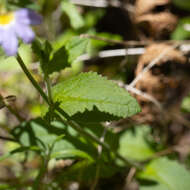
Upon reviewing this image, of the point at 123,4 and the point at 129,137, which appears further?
the point at 123,4

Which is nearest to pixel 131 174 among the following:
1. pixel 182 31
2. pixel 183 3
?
pixel 182 31

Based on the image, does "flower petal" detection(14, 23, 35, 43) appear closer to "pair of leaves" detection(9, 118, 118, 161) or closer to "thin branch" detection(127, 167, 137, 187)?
"pair of leaves" detection(9, 118, 118, 161)

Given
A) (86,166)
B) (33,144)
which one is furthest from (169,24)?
(33,144)

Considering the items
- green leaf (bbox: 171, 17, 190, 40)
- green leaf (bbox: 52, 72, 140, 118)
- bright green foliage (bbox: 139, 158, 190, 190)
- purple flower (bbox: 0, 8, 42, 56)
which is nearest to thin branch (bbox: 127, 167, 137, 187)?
bright green foliage (bbox: 139, 158, 190, 190)

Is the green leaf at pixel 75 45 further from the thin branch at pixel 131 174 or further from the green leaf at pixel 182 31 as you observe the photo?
the green leaf at pixel 182 31

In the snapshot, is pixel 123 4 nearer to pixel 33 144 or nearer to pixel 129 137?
pixel 129 137

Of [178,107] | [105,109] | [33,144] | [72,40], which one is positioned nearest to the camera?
[105,109]

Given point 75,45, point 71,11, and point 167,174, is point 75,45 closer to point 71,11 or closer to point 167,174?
point 71,11
